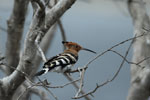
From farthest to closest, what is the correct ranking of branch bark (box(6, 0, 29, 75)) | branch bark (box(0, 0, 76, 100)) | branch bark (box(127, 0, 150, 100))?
branch bark (box(127, 0, 150, 100))
branch bark (box(6, 0, 29, 75))
branch bark (box(0, 0, 76, 100))

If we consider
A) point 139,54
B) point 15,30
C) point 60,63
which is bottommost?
point 139,54

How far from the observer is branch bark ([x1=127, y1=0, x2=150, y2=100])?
4.09 m

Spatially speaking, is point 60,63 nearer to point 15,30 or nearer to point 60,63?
point 60,63

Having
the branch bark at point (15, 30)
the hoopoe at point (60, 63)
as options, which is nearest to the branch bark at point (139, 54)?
the hoopoe at point (60, 63)

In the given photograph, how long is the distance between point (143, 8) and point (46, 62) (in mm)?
2279

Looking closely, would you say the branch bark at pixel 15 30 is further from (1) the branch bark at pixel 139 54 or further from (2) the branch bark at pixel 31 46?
(1) the branch bark at pixel 139 54

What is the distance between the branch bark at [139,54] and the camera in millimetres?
4094

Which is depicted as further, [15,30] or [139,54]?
[139,54]

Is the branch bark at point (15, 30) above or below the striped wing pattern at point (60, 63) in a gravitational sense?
above

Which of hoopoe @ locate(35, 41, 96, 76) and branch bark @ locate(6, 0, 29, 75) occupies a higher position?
branch bark @ locate(6, 0, 29, 75)

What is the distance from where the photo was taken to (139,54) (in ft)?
15.3

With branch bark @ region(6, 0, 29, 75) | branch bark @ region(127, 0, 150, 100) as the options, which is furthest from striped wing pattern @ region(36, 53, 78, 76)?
branch bark @ region(127, 0, 150, 100)

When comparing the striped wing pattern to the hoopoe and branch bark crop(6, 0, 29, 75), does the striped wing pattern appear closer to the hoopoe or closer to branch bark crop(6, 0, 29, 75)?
the hoopoe

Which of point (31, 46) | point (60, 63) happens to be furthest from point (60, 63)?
point (31, 46)
